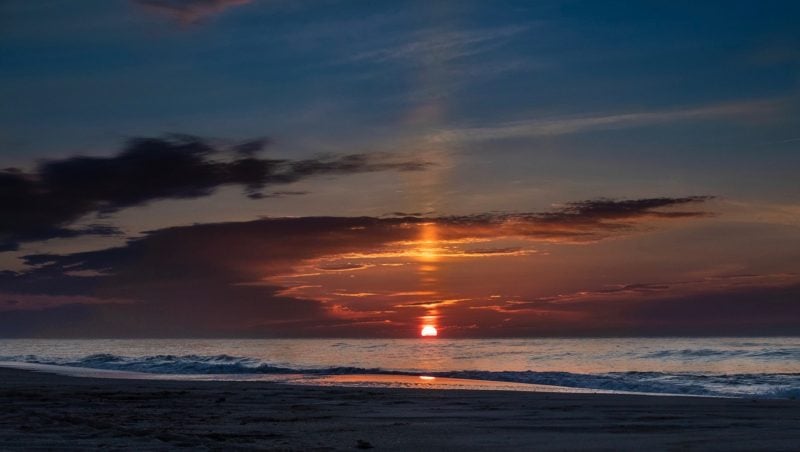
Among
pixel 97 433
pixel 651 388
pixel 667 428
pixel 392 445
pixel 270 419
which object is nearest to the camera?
pixel 392 445

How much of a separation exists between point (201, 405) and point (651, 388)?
1731 cm

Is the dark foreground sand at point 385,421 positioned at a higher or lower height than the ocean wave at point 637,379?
higher

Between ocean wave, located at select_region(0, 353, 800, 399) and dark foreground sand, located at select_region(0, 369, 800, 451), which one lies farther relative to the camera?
ocean wave, located at select_region(0, 353, 800, 399)

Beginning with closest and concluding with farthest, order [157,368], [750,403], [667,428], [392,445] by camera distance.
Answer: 1. [392,445]
2. [667,428]
3. [750,403]
4. [157,368]

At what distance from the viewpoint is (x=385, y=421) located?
47.4 feet

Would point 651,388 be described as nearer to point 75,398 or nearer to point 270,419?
point 270,419

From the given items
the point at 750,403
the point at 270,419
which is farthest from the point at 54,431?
the point at 750,403

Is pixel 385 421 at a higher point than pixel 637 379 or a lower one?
higher

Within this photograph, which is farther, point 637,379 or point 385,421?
point 637,379

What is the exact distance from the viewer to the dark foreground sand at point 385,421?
1116cm

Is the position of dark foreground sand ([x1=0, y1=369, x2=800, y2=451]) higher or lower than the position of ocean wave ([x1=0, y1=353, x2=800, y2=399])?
higher

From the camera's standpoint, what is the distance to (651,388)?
27359 millimetres

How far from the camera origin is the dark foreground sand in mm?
11156

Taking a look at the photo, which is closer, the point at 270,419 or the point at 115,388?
the point at 270,419
